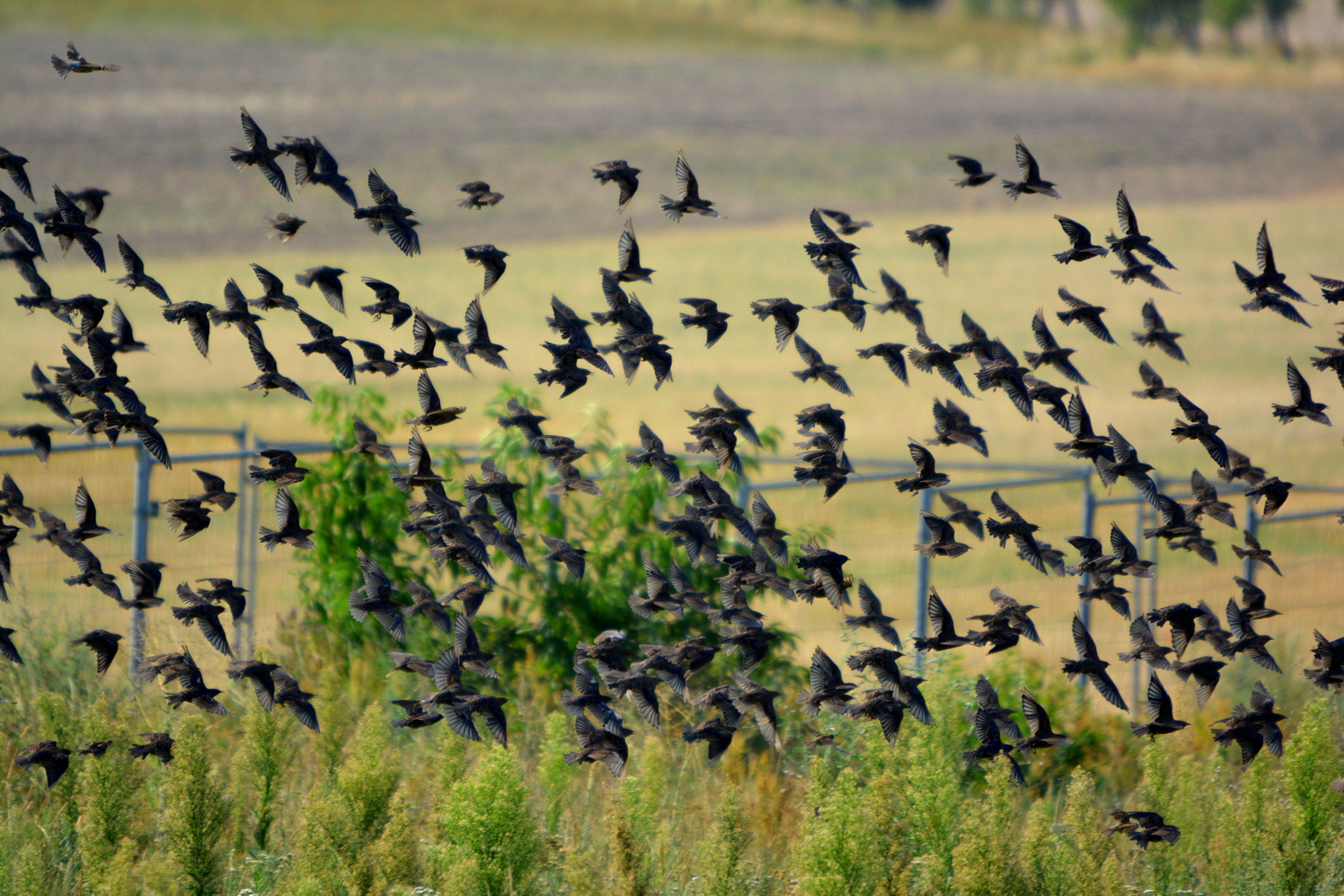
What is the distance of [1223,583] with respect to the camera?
1631cm

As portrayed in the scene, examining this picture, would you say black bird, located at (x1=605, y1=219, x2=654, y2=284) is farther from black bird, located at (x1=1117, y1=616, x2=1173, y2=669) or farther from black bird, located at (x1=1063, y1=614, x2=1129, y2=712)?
black bird, located at (x1=1117, y1=616, x2=1173, y2=669)

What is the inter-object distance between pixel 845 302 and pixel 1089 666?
75.3 inches

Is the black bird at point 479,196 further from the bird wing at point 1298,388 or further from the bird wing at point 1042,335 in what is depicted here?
the bird wing at point 1298,388

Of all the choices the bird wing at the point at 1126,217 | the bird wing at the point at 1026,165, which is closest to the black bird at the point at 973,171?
the bird wing at the point at 1026,165

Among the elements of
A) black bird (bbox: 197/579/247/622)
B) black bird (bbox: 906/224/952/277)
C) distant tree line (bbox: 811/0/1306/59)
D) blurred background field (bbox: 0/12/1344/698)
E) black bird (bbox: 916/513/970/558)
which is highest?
distant tree line (bbox: 811/0/1306/59)

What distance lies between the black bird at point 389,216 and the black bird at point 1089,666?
10.5 ft

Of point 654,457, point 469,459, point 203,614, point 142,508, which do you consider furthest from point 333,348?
point 469,459

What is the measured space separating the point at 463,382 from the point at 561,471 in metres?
24.7

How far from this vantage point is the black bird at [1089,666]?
6.51 metres

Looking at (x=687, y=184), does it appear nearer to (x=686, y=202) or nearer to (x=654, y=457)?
(x=686, y=202)

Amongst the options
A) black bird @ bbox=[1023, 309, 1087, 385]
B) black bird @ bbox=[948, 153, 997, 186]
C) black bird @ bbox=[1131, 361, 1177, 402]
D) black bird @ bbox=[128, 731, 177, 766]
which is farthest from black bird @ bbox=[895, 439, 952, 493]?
black bird @ bbox=[128, 731, 177, 766]

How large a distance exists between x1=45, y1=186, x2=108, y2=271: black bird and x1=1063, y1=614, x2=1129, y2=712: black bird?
173 inches

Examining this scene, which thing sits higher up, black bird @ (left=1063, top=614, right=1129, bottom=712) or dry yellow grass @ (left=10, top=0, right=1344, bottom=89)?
dry yellow grass @ (left=10, top=0, right=1344, bottom=89)

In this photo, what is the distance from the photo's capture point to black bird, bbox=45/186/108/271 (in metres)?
6.81
